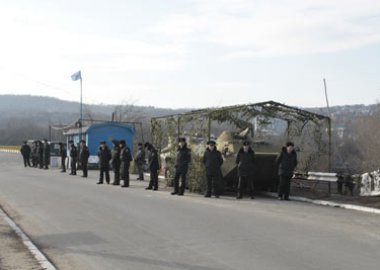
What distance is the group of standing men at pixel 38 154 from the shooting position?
3759 centimetres

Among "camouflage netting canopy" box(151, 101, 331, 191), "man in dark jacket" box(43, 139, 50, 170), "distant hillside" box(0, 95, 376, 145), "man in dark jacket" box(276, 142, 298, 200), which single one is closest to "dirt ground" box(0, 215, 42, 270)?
"man in dark jacket" box(276, 142, 298, 200)

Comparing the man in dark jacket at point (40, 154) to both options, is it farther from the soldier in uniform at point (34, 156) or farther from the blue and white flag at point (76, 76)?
the blue and white flag at point (76, 76)

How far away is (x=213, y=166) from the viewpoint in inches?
730

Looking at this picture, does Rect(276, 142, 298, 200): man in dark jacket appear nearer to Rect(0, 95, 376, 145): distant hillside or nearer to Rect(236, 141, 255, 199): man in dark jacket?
Rect(236, 141, 255, 199): man in dark jacket

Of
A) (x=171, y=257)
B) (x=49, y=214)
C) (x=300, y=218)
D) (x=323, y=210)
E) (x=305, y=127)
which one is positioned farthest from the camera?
(x=305, y=127)

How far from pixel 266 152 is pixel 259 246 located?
10332 millimetres

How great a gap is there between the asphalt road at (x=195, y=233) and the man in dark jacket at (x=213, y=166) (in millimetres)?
1119

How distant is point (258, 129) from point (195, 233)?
11124mm

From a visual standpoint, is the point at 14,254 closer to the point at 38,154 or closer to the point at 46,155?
the point at 46,155

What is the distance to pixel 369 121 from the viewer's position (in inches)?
2554

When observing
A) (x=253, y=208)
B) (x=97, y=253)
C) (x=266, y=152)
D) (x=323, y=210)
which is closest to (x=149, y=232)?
(x=97, y=253)

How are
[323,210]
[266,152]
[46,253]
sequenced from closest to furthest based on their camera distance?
[46,253]
[323,210]
[266,152]

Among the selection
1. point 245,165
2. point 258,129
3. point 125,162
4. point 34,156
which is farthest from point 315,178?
point 34,156

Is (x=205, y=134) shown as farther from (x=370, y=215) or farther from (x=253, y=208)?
(x=370, y=215)
